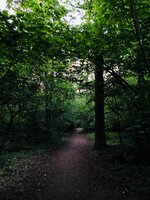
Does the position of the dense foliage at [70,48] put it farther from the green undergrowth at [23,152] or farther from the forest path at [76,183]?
the green undergrowth at [23,152]

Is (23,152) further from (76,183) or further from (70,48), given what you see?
(70,48)

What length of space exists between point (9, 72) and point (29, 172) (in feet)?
15.7

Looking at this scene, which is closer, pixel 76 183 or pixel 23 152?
pixel 76 183

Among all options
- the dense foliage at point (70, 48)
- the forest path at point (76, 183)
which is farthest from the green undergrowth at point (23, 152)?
the dense foliage at point (70, 48)

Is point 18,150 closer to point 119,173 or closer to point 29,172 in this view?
point 29,172

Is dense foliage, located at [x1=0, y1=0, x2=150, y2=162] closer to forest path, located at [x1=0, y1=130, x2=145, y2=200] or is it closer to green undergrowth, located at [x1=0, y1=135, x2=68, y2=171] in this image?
forest path, located at [x1=0, y1=130, x2=145, y2=200]

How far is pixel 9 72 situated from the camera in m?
4.07

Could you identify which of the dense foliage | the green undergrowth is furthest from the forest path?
the green undergrowth

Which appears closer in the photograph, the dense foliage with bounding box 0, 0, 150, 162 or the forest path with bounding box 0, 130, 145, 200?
the dense foliage with bounding box 0, 0, 150, 162

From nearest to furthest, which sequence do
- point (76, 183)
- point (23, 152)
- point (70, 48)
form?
point (70, 48) → point (76, 183) → point (23, 152)

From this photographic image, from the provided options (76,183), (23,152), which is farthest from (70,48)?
(23,152)

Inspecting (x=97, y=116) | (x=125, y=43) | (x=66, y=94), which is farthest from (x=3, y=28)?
(x=66, y=94)

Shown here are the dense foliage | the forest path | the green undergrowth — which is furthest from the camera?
the green undergrowth

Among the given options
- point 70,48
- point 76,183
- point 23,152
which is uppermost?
point 70,48
